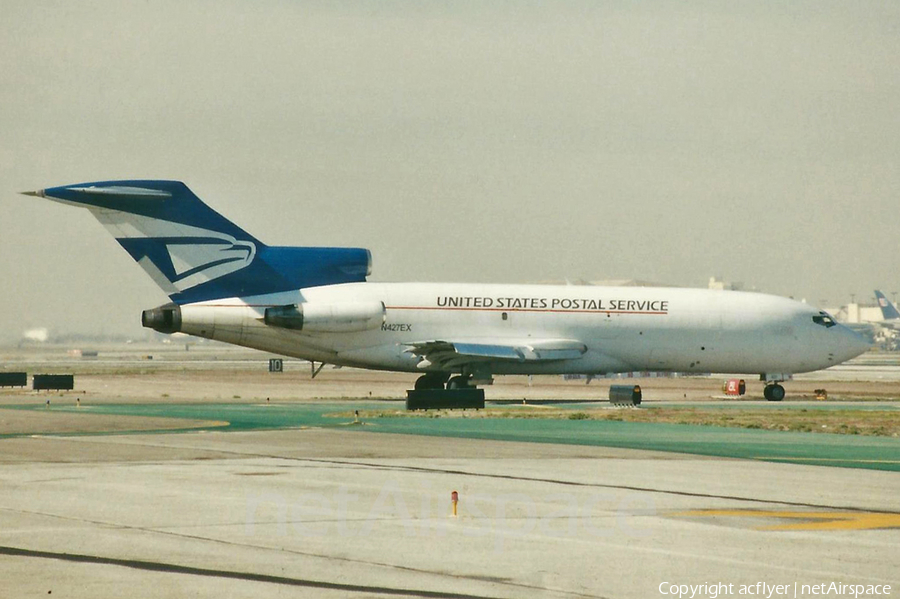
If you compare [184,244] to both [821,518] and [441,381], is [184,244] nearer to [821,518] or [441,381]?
[441,381]

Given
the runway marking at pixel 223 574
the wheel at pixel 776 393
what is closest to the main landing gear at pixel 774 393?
the wheel at pixel 776 393

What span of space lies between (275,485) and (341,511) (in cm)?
311

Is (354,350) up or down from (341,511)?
up

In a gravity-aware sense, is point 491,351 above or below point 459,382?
above

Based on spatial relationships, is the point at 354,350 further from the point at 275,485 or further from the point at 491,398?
the point at 275,485

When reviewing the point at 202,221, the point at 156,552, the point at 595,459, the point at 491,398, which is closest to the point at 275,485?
the point at 156,552

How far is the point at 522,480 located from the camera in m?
20.5

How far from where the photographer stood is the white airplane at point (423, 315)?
4678 cm

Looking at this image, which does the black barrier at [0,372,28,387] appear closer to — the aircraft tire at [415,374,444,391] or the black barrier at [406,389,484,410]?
the aircraft tire at [415,374,444,391]

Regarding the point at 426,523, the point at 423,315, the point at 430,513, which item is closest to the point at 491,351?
the point at 423,315

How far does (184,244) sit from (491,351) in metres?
12.9

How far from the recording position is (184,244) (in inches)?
1848

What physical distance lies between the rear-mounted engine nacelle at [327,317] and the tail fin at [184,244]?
4.67ft

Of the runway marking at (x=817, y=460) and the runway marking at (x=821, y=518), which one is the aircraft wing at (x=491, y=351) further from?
the runway marking at (x=821, y=518)
